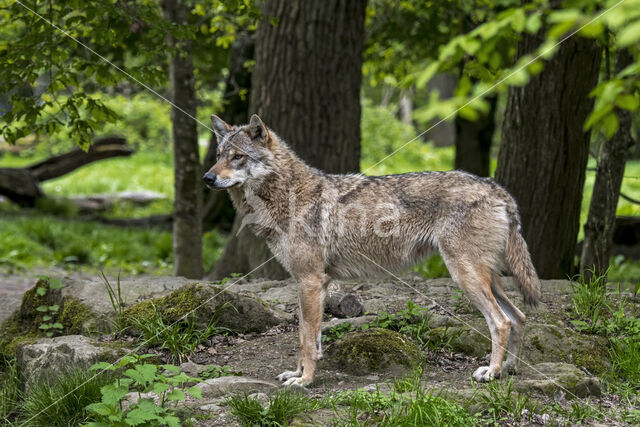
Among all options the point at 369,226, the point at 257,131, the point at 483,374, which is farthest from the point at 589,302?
the point at 257,131

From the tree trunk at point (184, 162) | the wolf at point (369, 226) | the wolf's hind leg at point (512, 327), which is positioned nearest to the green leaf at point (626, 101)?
the wolf at point (369, 226)

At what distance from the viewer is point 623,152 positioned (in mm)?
7844

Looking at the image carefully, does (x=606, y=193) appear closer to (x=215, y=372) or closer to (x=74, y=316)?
(x=215, y=372)

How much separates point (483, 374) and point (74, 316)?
3.70m

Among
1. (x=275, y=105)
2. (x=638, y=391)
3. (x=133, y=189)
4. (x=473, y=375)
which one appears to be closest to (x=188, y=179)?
(x=275, y=105)

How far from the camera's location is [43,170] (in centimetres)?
1639

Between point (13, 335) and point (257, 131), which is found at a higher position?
point (257, 131)

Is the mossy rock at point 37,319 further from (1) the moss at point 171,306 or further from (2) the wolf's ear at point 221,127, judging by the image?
(2) the wolf's ear at point 221,127

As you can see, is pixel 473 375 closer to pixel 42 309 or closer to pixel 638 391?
pixel 638 391

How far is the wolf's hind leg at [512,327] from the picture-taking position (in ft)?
17.6

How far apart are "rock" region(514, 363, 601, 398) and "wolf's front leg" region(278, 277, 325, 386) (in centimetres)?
152

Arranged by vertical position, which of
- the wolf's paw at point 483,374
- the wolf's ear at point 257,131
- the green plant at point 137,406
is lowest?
the wolf's paw at point 483,374

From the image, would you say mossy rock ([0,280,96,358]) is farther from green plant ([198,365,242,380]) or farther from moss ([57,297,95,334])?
Result: green plant ([198,365,242,380])

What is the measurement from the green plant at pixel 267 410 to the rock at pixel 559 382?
1614mm
